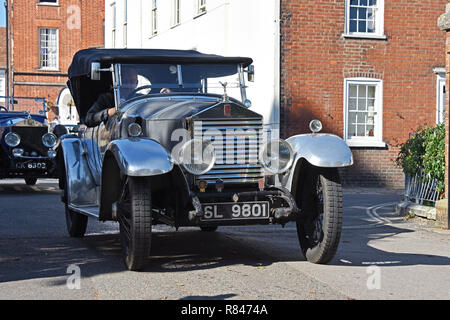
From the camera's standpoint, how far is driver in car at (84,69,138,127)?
837 centimetres

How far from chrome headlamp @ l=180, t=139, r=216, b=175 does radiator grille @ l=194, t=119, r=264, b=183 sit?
14cm

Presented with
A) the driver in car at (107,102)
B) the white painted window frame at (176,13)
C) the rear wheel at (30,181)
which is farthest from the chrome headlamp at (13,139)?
the white painted window frame at (176,13)

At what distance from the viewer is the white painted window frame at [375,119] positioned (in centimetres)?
1927

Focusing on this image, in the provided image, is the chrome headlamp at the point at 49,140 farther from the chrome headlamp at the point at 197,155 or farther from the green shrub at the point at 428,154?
the chrome headlamp at the point at 197,155

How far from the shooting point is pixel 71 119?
27.7 m

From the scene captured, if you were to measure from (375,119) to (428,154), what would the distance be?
816cm

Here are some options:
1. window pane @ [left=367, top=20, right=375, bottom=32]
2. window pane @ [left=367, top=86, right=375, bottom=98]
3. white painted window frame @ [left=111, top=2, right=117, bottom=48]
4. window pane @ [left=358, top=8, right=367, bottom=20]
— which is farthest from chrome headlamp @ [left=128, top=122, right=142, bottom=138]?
white painted window frame @ [left=111, top=2, right=117, bottom=48]

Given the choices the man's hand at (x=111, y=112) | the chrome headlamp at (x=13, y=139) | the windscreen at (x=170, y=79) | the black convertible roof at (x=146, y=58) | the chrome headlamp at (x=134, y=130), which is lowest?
the chrome headlamp at (x=13, y=139)

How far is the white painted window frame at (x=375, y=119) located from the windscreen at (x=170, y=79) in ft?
35.8

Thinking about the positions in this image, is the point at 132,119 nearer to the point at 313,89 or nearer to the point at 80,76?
the point at 80,76

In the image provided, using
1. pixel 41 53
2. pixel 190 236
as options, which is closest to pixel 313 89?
pixel 190 236

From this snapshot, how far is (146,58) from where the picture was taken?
334 inches

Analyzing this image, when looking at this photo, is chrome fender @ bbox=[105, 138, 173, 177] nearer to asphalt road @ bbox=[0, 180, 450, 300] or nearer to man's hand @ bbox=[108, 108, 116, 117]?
asphalt road @ bbox=[0, 180, 450, 300]
